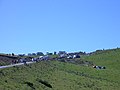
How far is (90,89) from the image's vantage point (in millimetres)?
53125

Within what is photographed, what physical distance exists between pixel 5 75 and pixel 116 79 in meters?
32.5

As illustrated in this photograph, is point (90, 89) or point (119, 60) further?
point (119, 60)

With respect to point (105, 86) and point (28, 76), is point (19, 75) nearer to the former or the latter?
point (28, 76)

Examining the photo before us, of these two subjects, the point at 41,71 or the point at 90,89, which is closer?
the point at 90,89

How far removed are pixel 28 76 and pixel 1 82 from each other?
25.1 ft

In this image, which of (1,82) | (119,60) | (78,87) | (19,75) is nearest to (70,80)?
(78,87)

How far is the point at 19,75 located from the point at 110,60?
2633 inches

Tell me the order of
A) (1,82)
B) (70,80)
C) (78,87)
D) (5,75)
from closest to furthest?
(1,82)
(5,75)
(78,87)
(70,80)

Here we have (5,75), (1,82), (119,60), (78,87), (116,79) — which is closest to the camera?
(1,82)

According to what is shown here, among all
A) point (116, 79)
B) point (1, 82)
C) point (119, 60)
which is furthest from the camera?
point (119, 60)

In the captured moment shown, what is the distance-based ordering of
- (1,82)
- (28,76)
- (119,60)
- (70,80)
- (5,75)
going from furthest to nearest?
(119,60) → (70,80) → (28,76) → (5,75) → (1,82)

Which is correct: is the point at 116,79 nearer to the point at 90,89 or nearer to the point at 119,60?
the point at 90,89

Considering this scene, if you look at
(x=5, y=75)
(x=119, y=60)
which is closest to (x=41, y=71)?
(x=5, y=75)

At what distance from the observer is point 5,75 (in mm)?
44688
